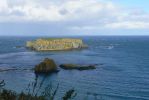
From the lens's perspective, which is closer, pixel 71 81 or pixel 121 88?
pixel 121 88

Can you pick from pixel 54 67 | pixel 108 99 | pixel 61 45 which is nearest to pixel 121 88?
pixel 108 99

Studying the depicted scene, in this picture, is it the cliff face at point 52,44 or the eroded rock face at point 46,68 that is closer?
the eroded rock face at point 46,68

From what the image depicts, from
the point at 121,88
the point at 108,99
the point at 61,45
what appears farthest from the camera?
the point at 61,45

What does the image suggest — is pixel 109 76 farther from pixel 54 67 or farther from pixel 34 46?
pixel 34 46

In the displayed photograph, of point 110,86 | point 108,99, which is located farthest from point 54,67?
point 108,99

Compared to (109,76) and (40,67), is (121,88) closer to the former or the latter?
(109,76)

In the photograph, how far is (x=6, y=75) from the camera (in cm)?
8825

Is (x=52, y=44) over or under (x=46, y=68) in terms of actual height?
over

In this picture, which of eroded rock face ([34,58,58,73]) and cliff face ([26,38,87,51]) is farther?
cliff face ([26,38,87,51])

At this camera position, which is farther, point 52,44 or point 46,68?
point 52,44

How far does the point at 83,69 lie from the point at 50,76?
1521 centimetres

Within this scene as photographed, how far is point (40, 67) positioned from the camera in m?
92.1

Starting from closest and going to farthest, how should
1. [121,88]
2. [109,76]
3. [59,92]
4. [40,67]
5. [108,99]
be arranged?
[108,99]
[59,92]
[121,88]
[109,76]
[40,67]

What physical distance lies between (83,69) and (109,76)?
51.6ft
